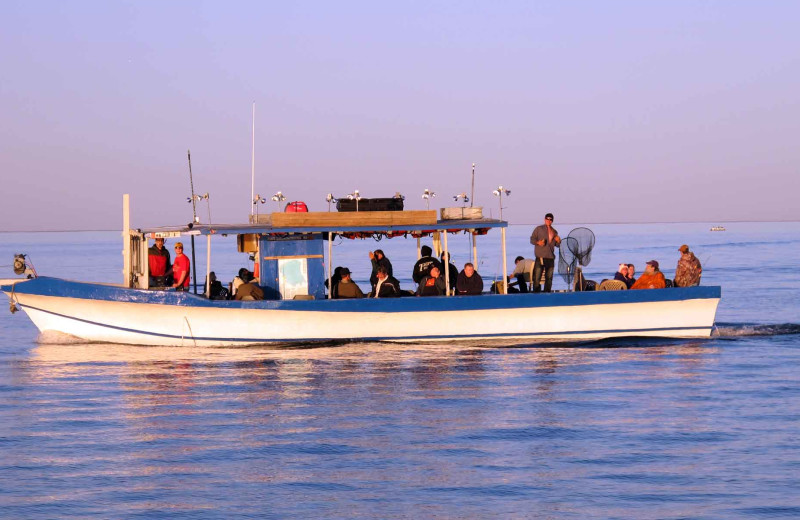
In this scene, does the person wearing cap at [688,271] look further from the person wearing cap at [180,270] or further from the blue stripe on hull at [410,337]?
the person wearing cap at [180,270]

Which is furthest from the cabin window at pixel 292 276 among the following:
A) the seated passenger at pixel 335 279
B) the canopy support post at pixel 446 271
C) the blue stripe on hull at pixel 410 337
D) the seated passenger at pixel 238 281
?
the canopy support post at pixel 446 271

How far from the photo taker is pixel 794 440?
1420cm

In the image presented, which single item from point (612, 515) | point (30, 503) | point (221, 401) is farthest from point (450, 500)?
point (221, 401)

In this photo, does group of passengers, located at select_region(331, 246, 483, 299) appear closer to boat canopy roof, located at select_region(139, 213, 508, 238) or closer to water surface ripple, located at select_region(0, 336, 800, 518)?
boat canopy roof, located at select_region(139, 213, 508, 238)

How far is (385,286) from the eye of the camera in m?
22.5

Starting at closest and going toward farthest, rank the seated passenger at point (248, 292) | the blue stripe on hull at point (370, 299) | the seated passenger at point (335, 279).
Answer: the blue stripe on hull at point (370, 299) → the seated passenger at point (248, 292) → the seated passenger at point (335, 279)

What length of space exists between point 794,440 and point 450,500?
17.8 feet

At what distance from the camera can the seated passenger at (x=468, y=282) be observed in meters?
22.3

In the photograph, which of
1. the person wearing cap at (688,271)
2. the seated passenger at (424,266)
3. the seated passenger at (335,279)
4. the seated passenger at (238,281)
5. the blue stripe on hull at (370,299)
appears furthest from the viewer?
the person wearing cap at (688,271)

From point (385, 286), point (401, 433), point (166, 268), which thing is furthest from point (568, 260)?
point (401, 433)

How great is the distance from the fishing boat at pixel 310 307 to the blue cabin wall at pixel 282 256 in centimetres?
2

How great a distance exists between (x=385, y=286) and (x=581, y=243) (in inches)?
169

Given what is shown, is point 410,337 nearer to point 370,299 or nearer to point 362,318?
point 362,318

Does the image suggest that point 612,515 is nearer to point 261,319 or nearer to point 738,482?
point 738,482
